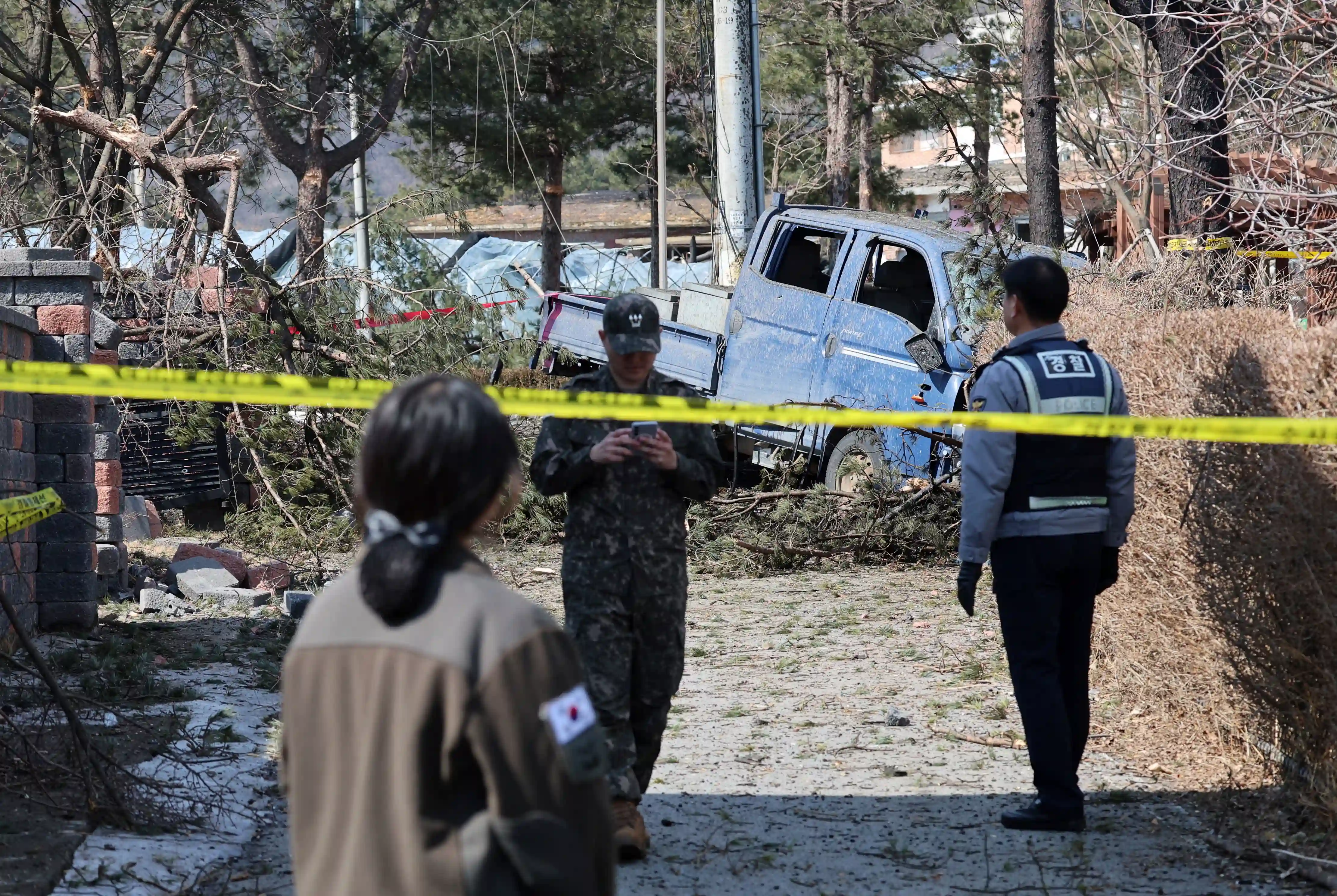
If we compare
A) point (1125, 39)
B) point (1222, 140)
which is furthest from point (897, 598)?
point (1125, 39)

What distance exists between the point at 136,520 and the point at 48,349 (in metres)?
3.60

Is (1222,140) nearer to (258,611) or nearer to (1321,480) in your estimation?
(1321,480)

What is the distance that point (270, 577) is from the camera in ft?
30.0

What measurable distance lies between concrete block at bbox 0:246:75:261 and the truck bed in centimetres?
421

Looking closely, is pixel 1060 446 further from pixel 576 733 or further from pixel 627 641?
pixel 576 733

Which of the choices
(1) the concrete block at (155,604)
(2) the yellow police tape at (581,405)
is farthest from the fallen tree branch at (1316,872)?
(1) the concrete block at (155,604)

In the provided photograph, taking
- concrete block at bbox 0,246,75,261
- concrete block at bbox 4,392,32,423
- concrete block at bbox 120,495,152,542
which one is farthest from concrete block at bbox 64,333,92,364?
concrete block at bbox 120,495,152,542

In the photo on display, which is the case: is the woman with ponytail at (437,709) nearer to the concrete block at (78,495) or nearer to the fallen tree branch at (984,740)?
the fallen tree branch at (984,740)

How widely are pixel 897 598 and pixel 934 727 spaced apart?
311cm

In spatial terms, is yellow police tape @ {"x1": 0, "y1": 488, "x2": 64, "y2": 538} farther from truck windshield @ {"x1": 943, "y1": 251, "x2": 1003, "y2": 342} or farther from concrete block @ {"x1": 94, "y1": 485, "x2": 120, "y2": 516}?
truck windshield @ {"x1": 943, "y1": 251, "x2": 1003, "y2": 342}

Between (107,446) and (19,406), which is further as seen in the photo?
(107,446)

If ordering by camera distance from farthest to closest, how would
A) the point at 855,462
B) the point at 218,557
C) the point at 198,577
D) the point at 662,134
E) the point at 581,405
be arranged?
the point at 662,134
the point at 855,462
the point at 218,557
the point at 198,577
the point at 581,405

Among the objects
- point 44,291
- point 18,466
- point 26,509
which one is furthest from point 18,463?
point 26,509

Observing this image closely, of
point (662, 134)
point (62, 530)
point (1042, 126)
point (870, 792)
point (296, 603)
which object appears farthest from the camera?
point (662, 134)
